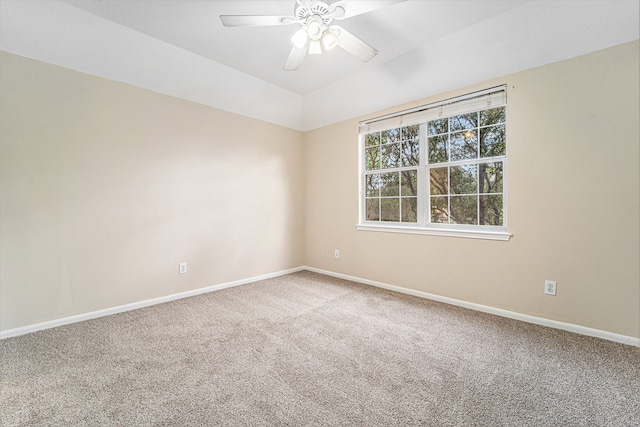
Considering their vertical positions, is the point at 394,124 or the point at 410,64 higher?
the point at 410,64

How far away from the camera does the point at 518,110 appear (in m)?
2.57

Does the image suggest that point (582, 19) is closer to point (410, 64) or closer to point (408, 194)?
point (410, 64)

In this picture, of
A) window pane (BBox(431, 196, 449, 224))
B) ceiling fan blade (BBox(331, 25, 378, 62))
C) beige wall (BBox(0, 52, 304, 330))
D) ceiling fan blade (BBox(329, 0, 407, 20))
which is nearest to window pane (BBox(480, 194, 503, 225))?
window pane (BBox(431, 196, 449, 224))

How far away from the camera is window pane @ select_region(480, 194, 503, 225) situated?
2.80m

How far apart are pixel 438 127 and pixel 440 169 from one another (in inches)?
19.0

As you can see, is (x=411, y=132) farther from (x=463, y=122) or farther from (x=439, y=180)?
(x=439, y=180)

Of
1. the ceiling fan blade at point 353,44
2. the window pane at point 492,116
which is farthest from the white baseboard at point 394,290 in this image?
the ceiling fan blade at point 353,44

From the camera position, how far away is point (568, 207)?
2.34 meters

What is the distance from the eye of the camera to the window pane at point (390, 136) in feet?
11.7

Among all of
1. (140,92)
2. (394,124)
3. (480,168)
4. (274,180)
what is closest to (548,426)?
(480,168)

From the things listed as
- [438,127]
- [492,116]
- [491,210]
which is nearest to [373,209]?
[438,127]

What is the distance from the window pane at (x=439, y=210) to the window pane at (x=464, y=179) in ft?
0.50

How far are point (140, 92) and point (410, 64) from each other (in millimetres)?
2860

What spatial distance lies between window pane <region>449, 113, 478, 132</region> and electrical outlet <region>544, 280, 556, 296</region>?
1.64 m
